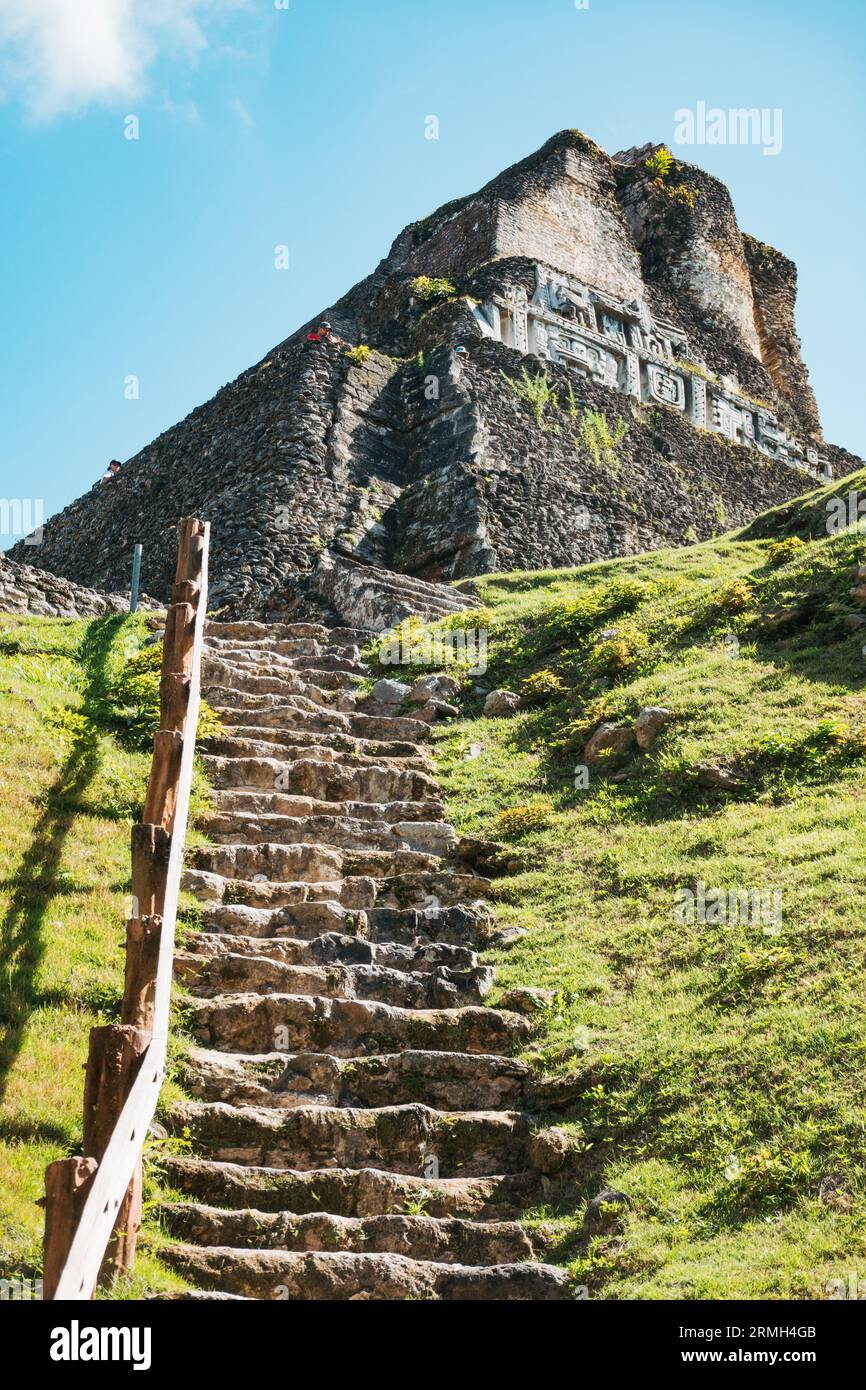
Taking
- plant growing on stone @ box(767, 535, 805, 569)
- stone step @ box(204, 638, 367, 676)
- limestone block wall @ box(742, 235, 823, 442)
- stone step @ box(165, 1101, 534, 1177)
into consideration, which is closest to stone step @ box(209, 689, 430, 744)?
stone step @ box(204, 638, 367, 676)

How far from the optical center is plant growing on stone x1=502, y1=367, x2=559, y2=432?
24281mm

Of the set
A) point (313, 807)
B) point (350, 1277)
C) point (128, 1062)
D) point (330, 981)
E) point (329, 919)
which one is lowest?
point (350, 1277)

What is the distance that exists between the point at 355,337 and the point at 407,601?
14187 millimetres

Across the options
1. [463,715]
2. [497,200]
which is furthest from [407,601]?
[497,200]

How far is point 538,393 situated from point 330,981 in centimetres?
1846

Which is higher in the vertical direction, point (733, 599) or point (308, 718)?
point (733, 599)

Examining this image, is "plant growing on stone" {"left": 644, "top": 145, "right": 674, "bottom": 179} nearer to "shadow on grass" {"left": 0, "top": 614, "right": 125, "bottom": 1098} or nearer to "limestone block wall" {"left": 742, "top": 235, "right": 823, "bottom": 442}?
"limestone block wall" {"left": 742, "top": 235, "right": 823, "bottom": 442}

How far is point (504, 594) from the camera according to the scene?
740 inches

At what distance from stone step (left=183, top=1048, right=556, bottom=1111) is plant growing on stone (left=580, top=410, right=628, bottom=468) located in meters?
18.6

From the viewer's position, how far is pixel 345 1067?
7352 millimetres

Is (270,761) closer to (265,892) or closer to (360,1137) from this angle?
(265,892)

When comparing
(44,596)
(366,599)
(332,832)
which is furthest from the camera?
(366,599)

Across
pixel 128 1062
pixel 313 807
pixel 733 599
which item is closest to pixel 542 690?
pixel 733 599

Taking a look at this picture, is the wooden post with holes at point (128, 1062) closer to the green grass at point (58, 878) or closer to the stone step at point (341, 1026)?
the green grass at point (58, 878)
